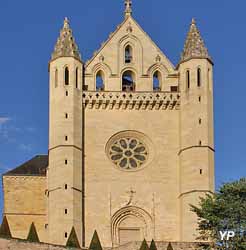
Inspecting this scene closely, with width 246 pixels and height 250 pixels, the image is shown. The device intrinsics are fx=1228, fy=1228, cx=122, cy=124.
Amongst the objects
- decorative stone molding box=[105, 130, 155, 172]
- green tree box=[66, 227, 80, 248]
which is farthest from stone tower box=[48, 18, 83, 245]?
decorative stone molding box=[105, 130, 155, 172]

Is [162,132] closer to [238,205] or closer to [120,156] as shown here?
[120,156]

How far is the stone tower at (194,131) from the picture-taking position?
233 feet

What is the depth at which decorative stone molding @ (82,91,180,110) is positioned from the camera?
244 ft

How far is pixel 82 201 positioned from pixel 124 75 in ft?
31.2

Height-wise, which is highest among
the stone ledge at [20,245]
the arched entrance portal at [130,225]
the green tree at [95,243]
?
the arched entrance portal at [130,225]

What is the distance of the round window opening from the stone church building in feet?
0.20

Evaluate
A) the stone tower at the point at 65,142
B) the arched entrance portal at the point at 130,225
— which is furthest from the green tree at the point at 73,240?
the arched entrance portal at the point at 130,225

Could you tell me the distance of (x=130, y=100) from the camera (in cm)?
7444

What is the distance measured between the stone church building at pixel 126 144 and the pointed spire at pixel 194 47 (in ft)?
0.20

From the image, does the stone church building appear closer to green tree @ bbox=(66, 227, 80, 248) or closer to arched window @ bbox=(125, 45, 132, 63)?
arched window @ bbox=(125, 45, 132, 63)

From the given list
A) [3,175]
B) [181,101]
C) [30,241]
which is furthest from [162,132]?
[30,241]

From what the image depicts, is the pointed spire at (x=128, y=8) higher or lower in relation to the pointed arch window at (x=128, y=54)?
higher

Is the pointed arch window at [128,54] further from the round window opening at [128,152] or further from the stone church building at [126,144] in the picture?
the round window opening at [128,152]

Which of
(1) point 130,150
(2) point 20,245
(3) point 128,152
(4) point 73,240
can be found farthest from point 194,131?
(2) point 20,245
